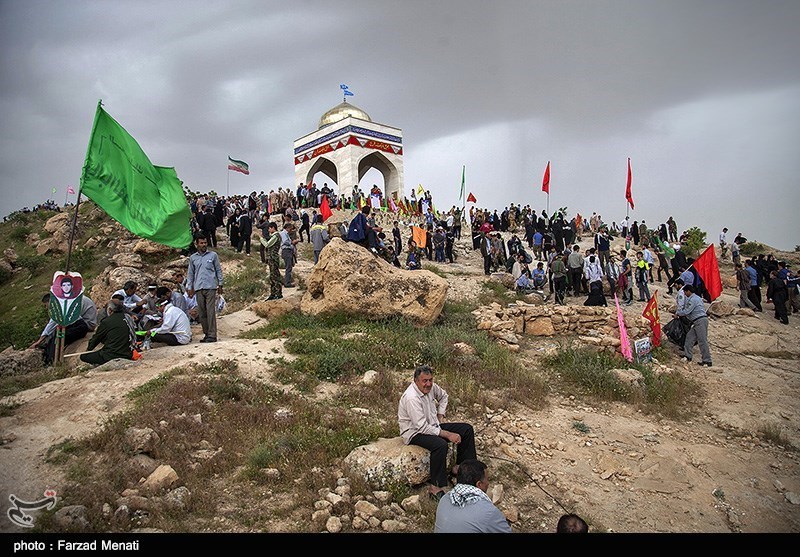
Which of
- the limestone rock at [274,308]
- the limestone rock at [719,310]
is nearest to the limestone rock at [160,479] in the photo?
the limestone rock at [274,308]

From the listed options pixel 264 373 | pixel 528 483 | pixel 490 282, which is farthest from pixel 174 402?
pixel 490 282

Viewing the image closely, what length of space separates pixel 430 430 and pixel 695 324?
7.27 meters

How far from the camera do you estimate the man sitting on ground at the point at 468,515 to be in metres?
3.09

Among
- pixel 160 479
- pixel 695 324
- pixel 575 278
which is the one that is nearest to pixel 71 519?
pixel 160 479

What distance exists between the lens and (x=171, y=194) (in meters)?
8.45

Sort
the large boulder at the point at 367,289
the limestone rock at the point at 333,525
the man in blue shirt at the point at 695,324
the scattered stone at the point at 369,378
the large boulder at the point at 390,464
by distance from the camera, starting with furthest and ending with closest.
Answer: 1. the large boulder at the point at 367,289
2. the man in blue shirt at the point at 695,324
3. the scattered stone at the point at 369,378
4. the large boulder at the point at 390,464
5. the limestone rock at the point at 333,525

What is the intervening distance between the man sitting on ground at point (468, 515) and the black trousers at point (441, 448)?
1083 mm

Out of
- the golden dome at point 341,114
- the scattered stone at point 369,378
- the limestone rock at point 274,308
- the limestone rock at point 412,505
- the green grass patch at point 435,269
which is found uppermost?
the golden dome at point 341,114

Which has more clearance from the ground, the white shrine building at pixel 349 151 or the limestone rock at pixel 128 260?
the white shrine building at pixel 349 151

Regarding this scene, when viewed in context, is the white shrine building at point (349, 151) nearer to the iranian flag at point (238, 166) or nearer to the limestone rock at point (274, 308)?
the iranian flag at point (238, 166)

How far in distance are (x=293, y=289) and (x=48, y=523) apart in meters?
8.90

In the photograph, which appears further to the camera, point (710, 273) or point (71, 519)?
point (710, 273)

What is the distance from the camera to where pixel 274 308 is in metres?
10.3

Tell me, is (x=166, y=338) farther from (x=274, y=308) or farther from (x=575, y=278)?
(x=575, y=278)
